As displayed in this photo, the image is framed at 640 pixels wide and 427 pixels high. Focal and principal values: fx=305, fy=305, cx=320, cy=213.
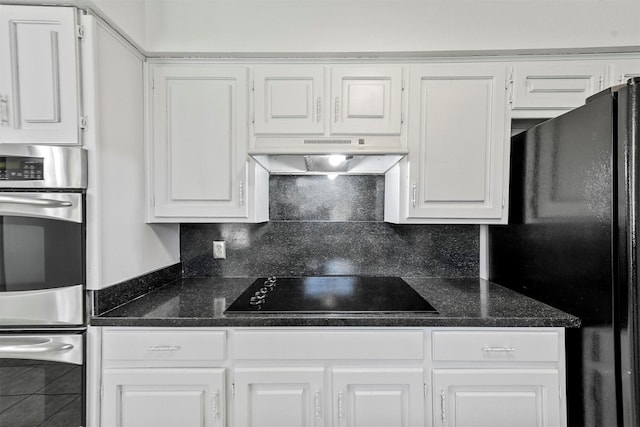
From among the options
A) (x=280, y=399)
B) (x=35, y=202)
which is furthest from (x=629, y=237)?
(x=35, y=202)

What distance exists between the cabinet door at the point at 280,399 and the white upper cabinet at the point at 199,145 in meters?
0.78

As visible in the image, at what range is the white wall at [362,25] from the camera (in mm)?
1544

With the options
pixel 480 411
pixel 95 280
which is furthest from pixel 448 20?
pixel 95 280

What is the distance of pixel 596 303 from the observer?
114 cm

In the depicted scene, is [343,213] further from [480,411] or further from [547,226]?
[480,411]

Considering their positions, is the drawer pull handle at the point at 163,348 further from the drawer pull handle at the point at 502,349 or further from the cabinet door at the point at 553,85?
the cabinet door at the point at 553,85

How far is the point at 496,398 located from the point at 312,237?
47.4 inches

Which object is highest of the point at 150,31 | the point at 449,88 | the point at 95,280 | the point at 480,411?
the point at 150,31

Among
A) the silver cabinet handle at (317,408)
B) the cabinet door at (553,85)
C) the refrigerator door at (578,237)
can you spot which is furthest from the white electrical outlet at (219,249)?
the cabinet door at (553,85)

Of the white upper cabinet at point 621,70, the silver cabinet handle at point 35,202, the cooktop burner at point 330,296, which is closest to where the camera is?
the silver cabinet handle at point 35,202

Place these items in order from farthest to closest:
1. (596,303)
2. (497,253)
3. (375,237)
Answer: (375,237) < (497,253) < (596,303)

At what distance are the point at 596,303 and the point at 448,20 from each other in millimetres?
1446

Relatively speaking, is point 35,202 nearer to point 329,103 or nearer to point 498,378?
point 329,103

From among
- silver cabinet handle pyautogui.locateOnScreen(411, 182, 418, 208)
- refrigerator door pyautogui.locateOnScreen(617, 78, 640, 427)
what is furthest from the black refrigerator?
silver cabinet handle pyautogui.locateOnScreen(411, 182, 418, 208)
